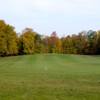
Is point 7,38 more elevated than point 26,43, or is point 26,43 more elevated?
point 7,38

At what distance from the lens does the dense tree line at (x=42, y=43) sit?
99.2 metres

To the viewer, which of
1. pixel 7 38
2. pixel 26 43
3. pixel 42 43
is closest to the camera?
pixel 7 38

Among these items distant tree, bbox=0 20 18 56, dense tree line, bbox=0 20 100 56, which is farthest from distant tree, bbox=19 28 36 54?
distant tree, bbox=0 20 18 56

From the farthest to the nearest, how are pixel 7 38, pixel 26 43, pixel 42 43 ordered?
pixel 42 43
pixel 26 43
pixel 7 38

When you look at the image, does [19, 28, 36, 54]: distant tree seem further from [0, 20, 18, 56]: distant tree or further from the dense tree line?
[0, 20, 18, 56]: distant tree

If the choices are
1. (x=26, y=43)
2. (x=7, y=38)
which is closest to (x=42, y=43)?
(x=26, y=43)

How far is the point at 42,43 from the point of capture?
125 metres

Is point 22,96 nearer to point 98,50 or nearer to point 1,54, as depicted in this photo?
point 1,54

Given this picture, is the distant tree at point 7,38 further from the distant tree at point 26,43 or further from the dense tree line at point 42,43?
the distant tree at point 26,43

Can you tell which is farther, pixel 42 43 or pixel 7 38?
pixel 42 43

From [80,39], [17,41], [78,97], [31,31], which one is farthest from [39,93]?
[80,39]

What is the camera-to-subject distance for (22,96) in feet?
43.9

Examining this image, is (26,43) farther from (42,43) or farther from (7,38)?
(42,43)

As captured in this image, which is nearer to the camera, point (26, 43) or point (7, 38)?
point (7, 38)
